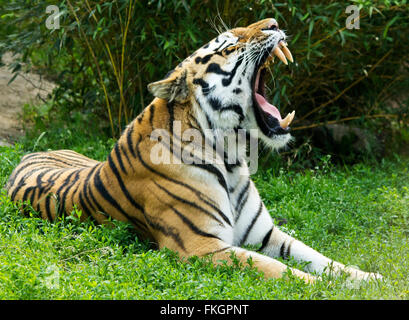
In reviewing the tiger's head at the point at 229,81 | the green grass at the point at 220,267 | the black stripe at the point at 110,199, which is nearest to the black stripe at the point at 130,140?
the black stripe at the point at 110,199

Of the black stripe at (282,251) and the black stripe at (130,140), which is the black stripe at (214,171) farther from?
the black stripe at (282,251)

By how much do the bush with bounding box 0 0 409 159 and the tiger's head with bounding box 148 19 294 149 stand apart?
1510mm

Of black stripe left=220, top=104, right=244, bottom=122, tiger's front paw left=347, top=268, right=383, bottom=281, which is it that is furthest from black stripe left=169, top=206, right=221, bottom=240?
tiger's front paw left=347, top=268, right=383, bottom=281

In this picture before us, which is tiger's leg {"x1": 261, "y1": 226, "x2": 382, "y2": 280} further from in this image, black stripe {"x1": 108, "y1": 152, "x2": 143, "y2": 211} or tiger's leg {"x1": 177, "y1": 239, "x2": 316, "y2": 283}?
A: black stripe {"x1": 108, "y1": 152, "x2": 143, "y2": 211}

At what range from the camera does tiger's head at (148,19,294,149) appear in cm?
400

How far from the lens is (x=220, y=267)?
3643mm

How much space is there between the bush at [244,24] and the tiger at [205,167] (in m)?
1.55

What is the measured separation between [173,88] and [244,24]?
2259 mm

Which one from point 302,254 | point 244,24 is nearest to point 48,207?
point 302,254

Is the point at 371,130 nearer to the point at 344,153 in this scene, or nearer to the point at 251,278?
the point at 344,153

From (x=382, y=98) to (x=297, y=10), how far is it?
1.71m

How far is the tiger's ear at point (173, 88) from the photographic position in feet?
13.1

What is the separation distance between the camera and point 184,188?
3959 mm
